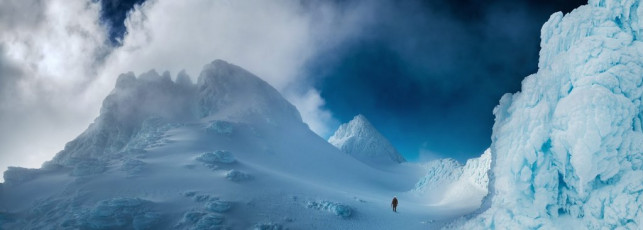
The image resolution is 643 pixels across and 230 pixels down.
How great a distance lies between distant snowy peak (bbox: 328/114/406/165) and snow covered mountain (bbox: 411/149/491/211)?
36.0 meters

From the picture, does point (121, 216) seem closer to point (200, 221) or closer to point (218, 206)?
point (200, 221)

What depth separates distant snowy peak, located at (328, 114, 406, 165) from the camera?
101 m

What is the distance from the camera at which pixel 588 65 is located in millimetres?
18000

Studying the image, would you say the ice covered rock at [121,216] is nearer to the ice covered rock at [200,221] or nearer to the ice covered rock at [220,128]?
the ice covered rock at [200,221]

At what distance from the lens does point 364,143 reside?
105 metres

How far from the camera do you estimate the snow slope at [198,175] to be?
29422 millimetres

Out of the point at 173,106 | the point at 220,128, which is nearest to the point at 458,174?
the point at 220,128

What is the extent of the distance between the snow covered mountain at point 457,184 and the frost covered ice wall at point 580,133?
18796mm

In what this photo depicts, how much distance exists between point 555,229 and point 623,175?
3906mm

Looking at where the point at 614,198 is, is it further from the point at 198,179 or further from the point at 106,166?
the point at 106,166

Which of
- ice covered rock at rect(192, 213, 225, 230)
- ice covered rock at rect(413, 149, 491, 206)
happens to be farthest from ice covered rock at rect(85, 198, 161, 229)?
ice covered rock at rect(413, 149, 491, 206)

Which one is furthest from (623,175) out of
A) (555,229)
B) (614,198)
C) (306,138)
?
(306,138)

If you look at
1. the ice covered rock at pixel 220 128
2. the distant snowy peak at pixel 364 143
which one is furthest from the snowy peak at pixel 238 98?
the distant snowy peak at pixel 364 143

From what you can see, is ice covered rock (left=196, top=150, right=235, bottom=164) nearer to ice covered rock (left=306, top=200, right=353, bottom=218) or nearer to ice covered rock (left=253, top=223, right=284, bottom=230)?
ice covered rock (left=306, top=200, right=353, bottom=218)
